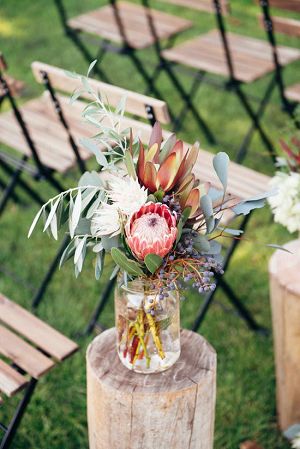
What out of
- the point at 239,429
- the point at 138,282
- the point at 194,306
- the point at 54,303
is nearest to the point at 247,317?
the point at 194,306

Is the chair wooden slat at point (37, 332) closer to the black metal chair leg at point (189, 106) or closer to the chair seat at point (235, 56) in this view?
the chair seat at point (235, 56)

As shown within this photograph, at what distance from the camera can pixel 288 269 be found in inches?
102

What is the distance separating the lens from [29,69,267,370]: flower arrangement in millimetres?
1793

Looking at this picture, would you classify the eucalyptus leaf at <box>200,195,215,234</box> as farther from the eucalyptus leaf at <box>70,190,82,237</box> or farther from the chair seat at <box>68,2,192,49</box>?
the chair seat at <box>68,2,192,49</box>

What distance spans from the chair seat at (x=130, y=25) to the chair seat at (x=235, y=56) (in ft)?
0.87

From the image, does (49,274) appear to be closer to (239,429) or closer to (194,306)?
(194,306)

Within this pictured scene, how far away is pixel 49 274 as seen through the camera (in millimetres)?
3529

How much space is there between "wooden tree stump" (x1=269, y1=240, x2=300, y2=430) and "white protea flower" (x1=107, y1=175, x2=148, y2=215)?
0.94 meters

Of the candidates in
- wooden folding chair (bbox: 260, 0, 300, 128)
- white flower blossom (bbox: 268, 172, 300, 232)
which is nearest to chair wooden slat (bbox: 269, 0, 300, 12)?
wooden folding chair (bbox: 260, 0, 300, 128)

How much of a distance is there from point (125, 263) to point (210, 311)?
1.75m

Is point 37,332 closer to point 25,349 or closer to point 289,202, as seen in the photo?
point 25,349

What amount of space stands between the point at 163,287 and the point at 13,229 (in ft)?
8.07

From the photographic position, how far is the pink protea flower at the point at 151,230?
1763 millimetres

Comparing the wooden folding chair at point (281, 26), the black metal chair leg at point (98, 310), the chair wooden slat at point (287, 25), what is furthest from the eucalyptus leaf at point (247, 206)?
the chair wooden slat at point (287, 25)
